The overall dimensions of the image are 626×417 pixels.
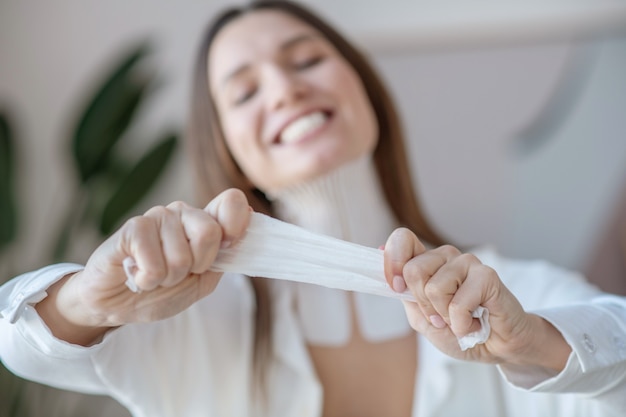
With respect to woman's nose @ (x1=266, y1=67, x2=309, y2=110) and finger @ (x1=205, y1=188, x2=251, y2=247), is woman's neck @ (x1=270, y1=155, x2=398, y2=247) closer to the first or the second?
woman's nose @ (x1=266, y1=67, x2=309, y2=110)

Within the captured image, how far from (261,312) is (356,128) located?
0.25 metres

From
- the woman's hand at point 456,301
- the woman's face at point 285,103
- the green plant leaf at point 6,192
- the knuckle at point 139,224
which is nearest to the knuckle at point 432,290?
the woman's hand at point 456,301

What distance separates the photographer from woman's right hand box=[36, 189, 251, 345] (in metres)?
0.47

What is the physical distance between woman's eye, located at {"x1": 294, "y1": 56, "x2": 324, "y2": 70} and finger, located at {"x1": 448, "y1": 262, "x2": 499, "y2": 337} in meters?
0.42

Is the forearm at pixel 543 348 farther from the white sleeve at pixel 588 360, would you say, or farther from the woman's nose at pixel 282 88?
the woman's nose at pixel 282 88

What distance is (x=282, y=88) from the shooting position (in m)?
0.79

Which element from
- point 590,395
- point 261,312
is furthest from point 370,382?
point 590,395

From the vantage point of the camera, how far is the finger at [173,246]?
1.55ft

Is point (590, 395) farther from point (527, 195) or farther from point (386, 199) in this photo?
point (527, 195)

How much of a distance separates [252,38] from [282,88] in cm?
9

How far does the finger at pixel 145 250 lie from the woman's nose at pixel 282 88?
34 cm

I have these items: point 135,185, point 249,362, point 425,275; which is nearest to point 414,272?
point 425,275

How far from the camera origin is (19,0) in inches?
53.3

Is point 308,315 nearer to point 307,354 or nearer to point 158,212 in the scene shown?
point 307,354
